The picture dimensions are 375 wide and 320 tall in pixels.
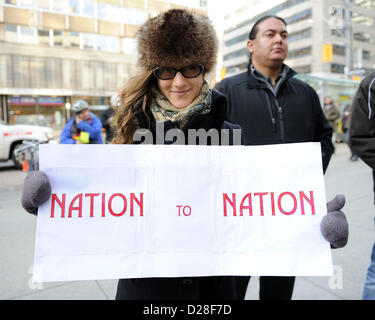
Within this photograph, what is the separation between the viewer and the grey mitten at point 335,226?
3.58ft

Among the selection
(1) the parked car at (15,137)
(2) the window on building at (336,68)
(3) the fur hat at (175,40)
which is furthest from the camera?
(2) the window on building at (336,68)

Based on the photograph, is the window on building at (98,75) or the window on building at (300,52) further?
the window on building at (300,52)

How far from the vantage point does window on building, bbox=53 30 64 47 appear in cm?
2720

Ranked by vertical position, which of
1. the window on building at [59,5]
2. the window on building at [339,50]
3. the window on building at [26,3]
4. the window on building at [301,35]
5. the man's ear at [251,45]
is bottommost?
the man's ear at [251,45]

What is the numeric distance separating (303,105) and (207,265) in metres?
1.47

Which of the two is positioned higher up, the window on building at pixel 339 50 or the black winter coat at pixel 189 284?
the window on building at pixel 339 50

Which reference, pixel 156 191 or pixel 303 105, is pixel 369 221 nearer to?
pixel 303 105

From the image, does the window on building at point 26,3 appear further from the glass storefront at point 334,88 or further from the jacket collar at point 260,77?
the jacket collar at point 260,77

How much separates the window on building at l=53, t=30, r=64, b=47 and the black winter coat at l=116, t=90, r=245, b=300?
2996cm

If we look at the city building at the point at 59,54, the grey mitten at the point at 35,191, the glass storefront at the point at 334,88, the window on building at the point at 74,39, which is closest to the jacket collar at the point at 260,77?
the grey mitten at the point at 35,191

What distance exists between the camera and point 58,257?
1.14 metres

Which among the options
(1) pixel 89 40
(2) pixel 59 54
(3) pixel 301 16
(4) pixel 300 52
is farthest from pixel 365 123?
(4) pixel 300 52

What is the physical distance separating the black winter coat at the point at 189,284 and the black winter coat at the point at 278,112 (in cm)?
76
